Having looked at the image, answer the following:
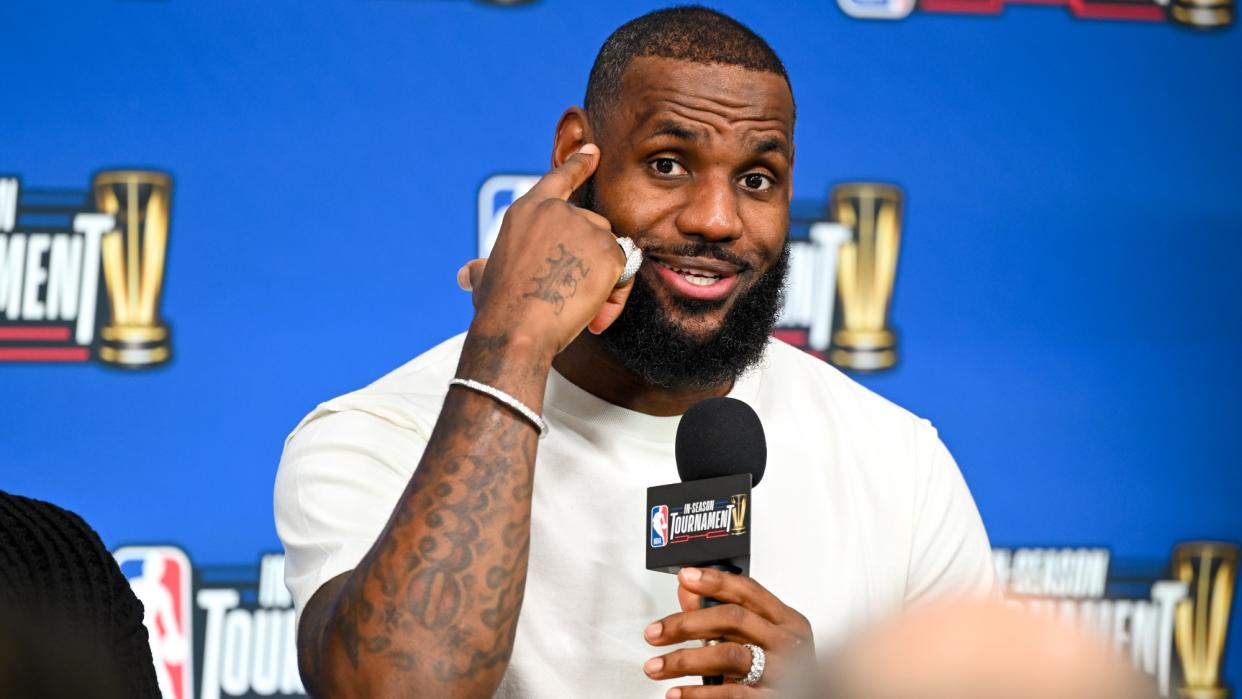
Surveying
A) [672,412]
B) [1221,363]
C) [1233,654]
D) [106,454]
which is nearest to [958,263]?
[1221,363]

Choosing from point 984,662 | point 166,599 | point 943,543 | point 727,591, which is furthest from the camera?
point 166,599

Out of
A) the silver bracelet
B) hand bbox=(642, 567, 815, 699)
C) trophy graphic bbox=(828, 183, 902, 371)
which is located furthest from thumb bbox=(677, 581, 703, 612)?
trophy graphic bbox=(828, 183, 902, 371)

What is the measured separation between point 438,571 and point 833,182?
1.86 metres

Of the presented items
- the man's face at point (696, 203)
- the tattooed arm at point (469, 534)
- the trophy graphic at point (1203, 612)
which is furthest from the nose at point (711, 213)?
the trophy graphic at point (1203, 612)

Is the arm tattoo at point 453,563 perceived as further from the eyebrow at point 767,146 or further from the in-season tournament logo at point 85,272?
the in-season tournament logo at point 85,272

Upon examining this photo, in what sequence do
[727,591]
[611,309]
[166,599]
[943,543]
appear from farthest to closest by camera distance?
[166,599] < [943,543] < [611,309] < [727,591]

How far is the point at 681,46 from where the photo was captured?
225 centimetres

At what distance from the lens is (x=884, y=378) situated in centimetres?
336

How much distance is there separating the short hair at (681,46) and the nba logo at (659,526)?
2.60ft

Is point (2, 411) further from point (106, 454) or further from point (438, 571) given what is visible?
point (438, 571)

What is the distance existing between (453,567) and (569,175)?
1.95 feet

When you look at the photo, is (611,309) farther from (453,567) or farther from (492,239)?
(492,239)

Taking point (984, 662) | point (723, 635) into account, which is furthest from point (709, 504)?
point (984, 662)

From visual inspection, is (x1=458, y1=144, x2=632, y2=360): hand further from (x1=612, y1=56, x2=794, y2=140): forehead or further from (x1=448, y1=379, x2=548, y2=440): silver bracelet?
(x1=612, y1=56, x2=794, y2=140): forehead
